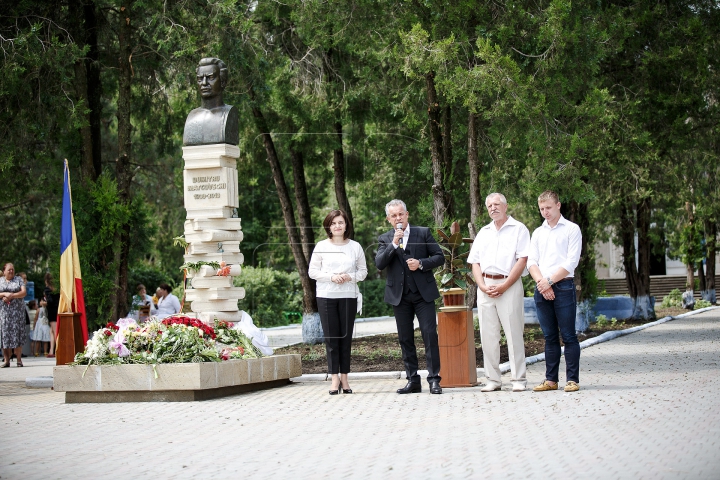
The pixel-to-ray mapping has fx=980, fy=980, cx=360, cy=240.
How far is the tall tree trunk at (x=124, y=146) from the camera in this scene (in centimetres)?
1769

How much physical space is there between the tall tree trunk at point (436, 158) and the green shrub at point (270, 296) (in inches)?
490

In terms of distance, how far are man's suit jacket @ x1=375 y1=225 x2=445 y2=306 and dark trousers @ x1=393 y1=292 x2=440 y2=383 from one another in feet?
0.36

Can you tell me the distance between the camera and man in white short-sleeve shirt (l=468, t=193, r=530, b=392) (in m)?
11.2

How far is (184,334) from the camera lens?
469 inches

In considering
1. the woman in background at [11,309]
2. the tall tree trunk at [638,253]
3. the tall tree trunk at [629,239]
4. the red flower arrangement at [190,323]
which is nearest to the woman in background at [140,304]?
the woman in background at [11,309]

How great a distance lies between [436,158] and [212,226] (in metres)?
5.94

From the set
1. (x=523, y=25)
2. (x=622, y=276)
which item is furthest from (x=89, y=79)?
(x=622, y=276)

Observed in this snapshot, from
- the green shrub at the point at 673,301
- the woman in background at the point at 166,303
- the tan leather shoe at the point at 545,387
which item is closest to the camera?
the tan leather shoe at the point at 545,387

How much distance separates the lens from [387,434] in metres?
8.16

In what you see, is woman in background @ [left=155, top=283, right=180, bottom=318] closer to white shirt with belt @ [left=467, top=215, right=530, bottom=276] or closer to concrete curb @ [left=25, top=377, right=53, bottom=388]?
concrete curb @ [left=25, top=377, right=53, bottom=388]

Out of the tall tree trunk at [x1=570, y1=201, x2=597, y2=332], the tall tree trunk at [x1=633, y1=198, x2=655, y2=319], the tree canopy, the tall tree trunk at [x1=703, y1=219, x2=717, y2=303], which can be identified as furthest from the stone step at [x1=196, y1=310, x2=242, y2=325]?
the tall tree trunk at [x1=703, y1=219, x2=717, y2=303]

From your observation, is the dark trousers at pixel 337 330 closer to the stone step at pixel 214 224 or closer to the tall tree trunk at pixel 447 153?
the stone step at pixel 214 224

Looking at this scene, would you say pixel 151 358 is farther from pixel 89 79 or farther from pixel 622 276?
pixel 622 276

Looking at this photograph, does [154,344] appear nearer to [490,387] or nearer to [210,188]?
[210,188]
